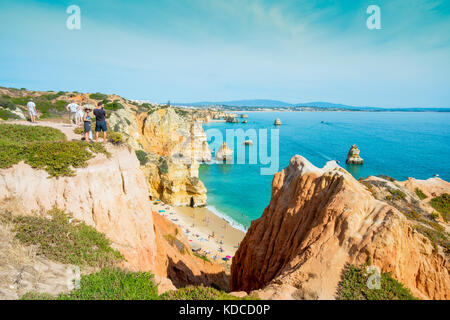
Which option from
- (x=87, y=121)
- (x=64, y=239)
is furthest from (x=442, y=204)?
(x=87, y=121)

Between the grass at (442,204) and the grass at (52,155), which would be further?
the grass at (442,204)

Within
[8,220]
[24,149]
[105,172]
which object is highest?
[24,149]

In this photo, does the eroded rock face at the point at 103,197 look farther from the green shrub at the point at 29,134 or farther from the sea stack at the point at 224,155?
the sea stack at the point at 224,155

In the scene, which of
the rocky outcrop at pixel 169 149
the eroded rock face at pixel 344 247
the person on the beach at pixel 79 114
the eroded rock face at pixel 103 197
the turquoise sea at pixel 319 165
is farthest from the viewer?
the turquoise sea at pixel 319 165

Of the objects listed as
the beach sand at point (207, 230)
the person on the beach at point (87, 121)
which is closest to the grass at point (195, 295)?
the person on the beach at point (87, 121)

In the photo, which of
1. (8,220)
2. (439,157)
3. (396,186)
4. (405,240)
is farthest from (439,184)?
(439,157)
